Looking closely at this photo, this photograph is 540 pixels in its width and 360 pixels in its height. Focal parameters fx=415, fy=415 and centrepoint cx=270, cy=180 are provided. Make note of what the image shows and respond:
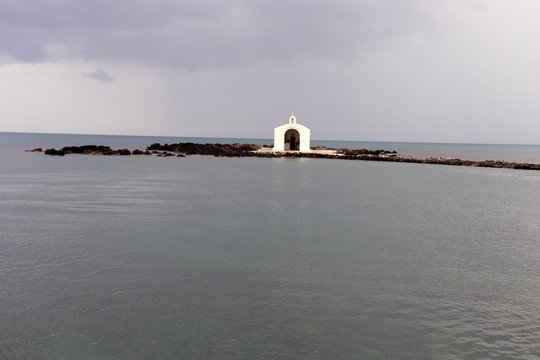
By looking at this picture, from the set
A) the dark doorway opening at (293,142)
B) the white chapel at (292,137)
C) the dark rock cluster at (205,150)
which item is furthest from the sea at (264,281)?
the dark doorway opening at (293,142)

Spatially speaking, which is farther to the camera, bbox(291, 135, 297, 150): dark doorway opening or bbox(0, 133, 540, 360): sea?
bbox(291, 135, 297, 150): dark doorway opening

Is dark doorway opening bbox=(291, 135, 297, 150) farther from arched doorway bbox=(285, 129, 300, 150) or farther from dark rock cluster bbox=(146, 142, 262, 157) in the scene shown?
dark rock cluster bbox=(146, 142, 262, 157)

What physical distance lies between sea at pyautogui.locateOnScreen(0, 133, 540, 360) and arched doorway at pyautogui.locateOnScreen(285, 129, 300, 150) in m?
61.3

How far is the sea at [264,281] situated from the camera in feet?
33.3

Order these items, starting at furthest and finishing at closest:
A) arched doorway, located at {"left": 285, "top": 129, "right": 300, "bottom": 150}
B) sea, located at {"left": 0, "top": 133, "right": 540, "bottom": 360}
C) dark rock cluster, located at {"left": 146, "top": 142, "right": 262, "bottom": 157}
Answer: arched doorway, located at {"left": 285, "top": 129, "right": 300, "bottom": 150}
dark rock cluster, located at {"left": 146, "top": 142, "right": 262, "bottom": 157}
sea, located at {"left": 0, "top": 133, "right": 540, "bottom": 360}

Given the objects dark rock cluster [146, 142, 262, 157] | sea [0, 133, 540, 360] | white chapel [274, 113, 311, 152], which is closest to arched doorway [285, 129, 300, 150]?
white chapel [274, 113, 311, 152]

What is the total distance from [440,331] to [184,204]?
69.8 ft

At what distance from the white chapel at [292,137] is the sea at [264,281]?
56082 millimetres

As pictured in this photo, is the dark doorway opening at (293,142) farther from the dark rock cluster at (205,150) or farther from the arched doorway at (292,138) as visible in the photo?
the dark rock cluster at (205,150)

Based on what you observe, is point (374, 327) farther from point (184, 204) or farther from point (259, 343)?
point (184, 204)

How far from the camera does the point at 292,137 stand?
91062 mm

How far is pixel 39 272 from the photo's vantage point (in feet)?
48.1

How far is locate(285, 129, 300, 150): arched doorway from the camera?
298 feet

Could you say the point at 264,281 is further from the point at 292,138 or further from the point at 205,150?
the point at 205,150
